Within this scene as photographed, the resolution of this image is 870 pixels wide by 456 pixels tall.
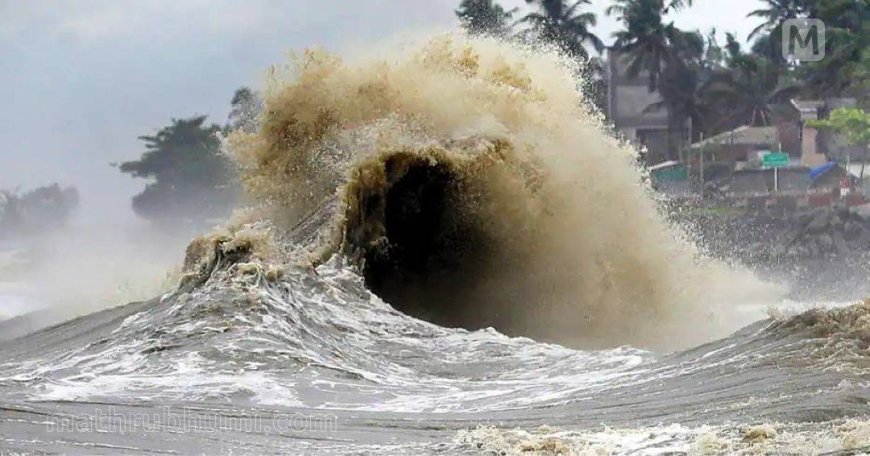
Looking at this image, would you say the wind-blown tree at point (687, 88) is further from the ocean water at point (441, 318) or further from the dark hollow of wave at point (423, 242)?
the dark hollow of wave at point (423, 242)

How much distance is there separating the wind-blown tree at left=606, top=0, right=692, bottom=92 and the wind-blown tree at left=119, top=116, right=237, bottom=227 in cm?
1865

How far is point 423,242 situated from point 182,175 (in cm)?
4382

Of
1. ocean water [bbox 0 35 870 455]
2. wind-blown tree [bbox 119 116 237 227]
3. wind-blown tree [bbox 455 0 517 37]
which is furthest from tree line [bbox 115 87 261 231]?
ocean water [bbox 0 35 870 455]

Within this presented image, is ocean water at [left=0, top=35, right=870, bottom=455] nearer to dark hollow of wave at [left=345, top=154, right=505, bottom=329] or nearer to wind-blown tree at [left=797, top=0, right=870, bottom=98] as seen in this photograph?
dark hollow of wave at [left=345, top=154, right=505, bottom=329]

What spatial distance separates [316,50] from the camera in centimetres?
1839

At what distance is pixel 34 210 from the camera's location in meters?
54.8

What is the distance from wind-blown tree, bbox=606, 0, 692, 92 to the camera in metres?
56.2

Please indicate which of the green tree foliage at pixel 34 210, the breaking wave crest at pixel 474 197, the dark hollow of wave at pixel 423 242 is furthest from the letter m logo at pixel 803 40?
the dark hollow of wave at pixel 423 242

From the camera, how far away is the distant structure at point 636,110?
54406mm

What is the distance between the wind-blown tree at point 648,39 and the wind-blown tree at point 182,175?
18646 mm

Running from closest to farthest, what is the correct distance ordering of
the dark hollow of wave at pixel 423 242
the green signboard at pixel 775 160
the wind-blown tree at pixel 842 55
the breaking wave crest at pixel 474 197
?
1. the dark hollow of wave at pixel 423 242
2. the breaking wave crest at pixel 474 197
3. the green signboard at pixel 775 160
4. the wind-blown tree at pixel 842 55

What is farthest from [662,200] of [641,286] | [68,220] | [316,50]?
[68,220]

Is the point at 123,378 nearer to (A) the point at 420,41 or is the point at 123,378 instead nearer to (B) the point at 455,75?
(B) the point at 455,75

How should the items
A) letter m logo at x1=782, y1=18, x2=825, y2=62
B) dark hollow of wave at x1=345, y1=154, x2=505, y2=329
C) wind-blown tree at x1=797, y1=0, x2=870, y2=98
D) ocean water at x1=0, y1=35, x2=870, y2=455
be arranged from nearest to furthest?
ocean water at x1=0, y1=35, x2=870, y2=455 → dark hollow of wave at x1=345, y1=154, x2=505, y2=329 → wind-blown tree at x1=797, y1=0, x2=870, y2=98 → letter m logo at x1=782, y1=18, x2=825, y2=62
